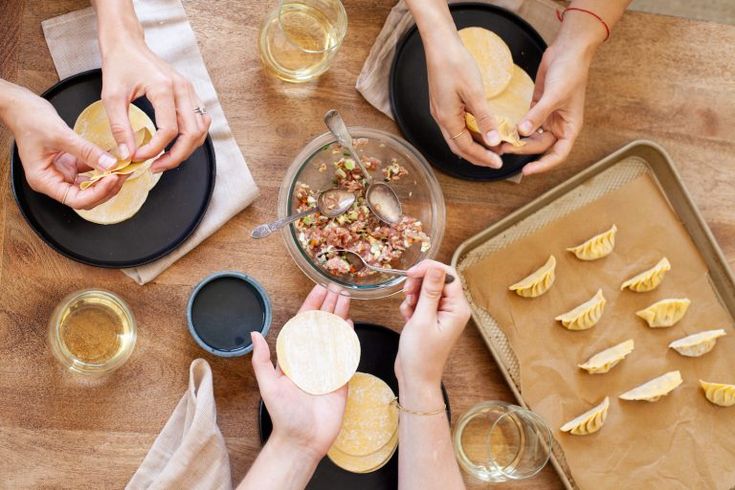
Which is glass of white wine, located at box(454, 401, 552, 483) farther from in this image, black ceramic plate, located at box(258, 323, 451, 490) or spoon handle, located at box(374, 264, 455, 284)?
spoon handle, located at box(374, 264, 455, 284)

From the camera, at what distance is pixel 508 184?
1.63 m

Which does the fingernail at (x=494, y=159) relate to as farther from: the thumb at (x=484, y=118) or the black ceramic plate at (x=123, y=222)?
the black ceramic plate at (x=123, y=222)

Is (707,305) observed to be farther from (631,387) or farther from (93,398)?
(93,398)

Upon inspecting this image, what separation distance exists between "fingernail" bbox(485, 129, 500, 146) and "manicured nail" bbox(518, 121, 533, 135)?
0.19 feet

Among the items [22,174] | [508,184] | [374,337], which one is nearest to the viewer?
[22,174]

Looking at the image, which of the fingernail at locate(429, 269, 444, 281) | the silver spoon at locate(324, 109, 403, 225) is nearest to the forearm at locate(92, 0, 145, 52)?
the silver spoon at locate(324, 109, 403, 225)

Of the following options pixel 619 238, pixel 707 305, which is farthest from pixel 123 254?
pixel 707 305

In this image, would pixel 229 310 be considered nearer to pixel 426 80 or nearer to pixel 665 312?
pixel 426 80

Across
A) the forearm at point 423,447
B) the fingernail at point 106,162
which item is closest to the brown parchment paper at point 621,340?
the forearm at point 423,447

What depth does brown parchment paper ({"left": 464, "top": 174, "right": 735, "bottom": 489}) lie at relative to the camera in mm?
1580

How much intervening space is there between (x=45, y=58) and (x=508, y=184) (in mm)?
1083

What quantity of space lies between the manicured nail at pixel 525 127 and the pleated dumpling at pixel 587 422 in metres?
0.66

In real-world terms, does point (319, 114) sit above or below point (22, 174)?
above

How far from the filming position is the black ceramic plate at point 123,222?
143 centimetres
